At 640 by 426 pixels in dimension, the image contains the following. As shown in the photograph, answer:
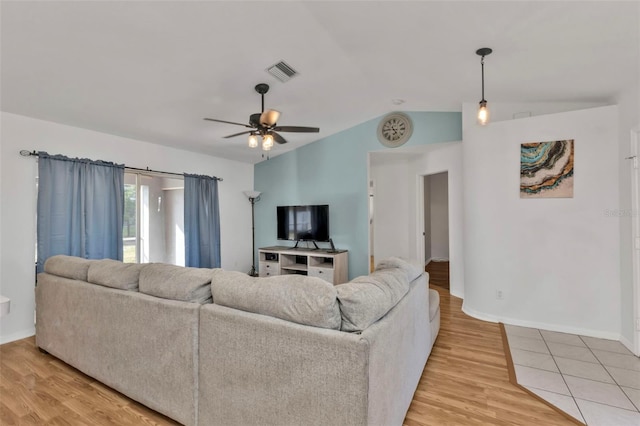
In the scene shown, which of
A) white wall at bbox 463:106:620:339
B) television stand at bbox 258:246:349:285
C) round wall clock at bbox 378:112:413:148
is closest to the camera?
white wall at bbox 463:106:620:339

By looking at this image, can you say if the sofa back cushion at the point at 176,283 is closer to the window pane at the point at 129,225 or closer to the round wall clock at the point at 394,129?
the window pane at the point at 129,225

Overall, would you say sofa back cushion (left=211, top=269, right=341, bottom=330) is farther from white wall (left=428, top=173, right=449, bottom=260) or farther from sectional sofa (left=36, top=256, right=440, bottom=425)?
white wall (left=428, top=173, right=449, bottom=260)

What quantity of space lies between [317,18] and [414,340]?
8.36 feet

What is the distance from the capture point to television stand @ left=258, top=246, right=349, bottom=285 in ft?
16.3

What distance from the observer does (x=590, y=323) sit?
321 cm

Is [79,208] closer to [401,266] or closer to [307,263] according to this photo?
[307,263]

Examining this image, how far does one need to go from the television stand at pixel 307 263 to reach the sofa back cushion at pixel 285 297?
10.5 feet

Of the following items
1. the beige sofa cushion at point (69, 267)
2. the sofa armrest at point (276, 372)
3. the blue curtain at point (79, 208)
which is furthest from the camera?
the blue curtain at point (79, 208)

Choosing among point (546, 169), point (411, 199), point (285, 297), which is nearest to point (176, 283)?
point (285, 297)

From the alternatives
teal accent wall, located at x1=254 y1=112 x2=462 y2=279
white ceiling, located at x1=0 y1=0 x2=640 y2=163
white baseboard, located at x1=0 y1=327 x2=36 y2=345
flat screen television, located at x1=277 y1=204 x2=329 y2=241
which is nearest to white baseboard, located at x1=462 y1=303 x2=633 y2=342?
teal accent wall, located at x1=254 y1=112 x2=462 y2=279

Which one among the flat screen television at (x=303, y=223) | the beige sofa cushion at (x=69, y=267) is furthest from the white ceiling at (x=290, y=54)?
the flat screen television at (x=303, y=223)

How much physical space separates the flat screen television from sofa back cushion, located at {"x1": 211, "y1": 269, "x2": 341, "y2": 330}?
3.57 m

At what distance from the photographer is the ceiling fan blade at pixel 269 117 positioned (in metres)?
2.83

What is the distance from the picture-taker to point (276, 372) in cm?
150
